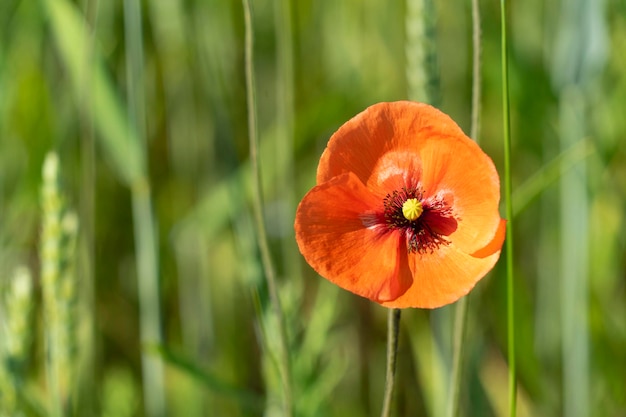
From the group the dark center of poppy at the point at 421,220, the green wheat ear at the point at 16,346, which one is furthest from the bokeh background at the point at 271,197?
the dark center of poppy at the point at 421,220

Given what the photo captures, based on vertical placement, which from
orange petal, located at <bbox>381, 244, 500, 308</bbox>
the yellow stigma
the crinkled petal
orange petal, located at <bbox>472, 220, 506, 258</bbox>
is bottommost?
orange petal, located at <bbox>381, 244, 500, 308</bbox>

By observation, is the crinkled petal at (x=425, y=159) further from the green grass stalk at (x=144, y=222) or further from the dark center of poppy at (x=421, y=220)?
the green grass stalk at (x=144, y=222)

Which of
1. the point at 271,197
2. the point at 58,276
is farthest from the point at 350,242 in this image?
the point at 271,197

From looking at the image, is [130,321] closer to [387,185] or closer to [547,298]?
[547,298]

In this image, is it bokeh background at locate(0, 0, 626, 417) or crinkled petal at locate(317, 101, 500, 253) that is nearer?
crinkled petal at locate(317, 101, 500, 253)

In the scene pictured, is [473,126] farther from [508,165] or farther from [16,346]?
[16,346]

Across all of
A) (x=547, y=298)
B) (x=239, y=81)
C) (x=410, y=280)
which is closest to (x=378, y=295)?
(x=410, y=280)

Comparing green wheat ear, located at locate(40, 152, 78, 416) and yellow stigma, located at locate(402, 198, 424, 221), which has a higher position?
yellow stigma, located at locate(402, 198, 424, 221)

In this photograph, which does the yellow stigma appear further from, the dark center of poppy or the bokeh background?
the bokeh background

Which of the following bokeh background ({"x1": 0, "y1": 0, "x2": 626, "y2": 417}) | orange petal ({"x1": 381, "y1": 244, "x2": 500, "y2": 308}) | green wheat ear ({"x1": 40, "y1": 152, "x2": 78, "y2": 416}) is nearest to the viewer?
orange petal ({"x1": 381, "y1": 244, "x2": 500, "y2": 308})

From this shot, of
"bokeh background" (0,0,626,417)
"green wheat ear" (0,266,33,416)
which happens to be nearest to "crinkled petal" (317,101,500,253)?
"bokeh background" (0,0,626,417)
